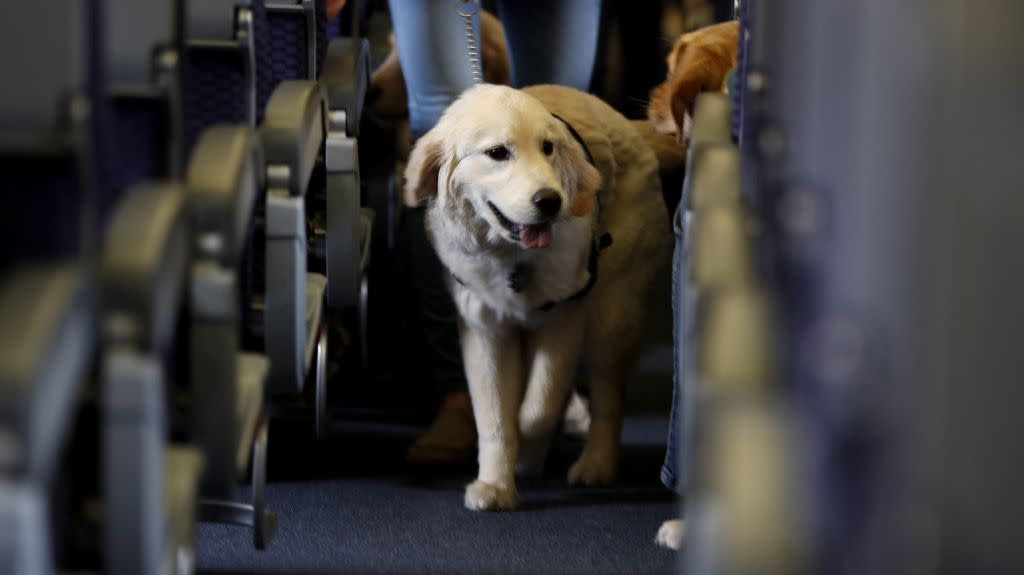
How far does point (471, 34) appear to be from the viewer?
11.0 ft

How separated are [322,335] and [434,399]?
4.00 feet

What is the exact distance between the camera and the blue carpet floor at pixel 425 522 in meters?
2.74

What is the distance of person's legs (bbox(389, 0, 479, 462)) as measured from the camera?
11.0 feet

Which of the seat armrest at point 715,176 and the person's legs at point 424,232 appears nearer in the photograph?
the seat armrest at point 715,176

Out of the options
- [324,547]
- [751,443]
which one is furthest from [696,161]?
[324,547]

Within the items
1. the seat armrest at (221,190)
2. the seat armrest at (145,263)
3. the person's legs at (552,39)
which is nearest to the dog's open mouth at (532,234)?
the person's legs at (552,39)

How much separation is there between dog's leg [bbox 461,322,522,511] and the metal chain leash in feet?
1.98

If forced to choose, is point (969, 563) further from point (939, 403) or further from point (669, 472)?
point (669, 472)

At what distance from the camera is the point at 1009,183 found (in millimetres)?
1509

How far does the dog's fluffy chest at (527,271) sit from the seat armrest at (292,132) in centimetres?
76

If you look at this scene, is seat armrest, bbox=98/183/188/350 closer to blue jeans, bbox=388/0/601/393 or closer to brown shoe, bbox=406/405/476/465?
blue jeans, bbox=388/0/601/393

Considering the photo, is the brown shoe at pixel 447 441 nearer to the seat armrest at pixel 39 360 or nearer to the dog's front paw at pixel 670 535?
the dog's front paw at pixel 670 535

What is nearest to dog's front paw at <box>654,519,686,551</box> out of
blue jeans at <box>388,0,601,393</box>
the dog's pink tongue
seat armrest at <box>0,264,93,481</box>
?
the dog's pink tongue

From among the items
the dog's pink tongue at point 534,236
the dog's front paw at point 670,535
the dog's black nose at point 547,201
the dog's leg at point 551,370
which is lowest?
the dog's front paw at point 670,535
